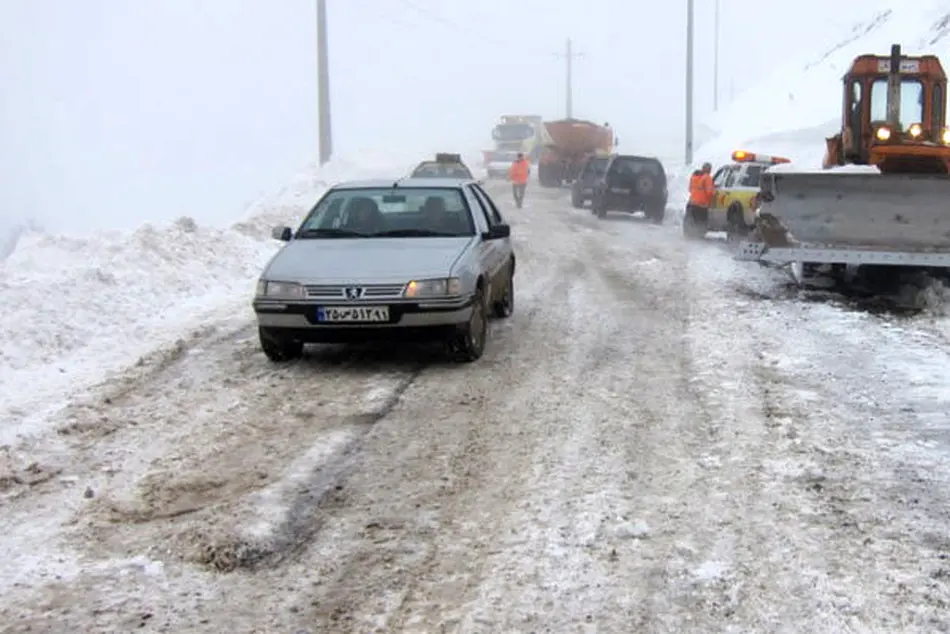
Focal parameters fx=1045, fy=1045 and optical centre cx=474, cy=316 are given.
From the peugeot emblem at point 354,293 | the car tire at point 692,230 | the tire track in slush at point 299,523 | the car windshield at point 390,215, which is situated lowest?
the tire track in slush at point 299,523

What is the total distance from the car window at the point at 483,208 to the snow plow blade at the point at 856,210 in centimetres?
364

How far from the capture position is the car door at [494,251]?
9.40 metres

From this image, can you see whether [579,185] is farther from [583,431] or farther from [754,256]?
[583,431]

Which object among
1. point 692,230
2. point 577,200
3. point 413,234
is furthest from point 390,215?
point 577,200

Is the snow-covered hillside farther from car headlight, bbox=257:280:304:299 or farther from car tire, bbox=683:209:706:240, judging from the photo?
car headlight, bbox=257:280:304:299

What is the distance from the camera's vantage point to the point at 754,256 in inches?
467

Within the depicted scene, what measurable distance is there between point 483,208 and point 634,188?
15.9m

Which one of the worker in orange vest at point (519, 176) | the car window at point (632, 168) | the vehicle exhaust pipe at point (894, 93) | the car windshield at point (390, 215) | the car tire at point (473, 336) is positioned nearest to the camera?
the car tire at point (473, 336)

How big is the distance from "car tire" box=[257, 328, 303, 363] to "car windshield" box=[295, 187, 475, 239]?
116cm

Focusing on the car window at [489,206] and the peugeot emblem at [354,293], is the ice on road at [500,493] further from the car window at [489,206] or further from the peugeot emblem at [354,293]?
the car window at [489,206]

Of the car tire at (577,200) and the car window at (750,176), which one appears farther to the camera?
the car tire at (577,200)

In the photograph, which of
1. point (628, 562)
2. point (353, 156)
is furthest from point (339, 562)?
point (353, 156)

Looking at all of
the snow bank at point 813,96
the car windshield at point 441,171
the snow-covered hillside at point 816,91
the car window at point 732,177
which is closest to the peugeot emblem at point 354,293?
the car window at point 732,177

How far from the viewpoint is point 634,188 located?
25375 millimetres
